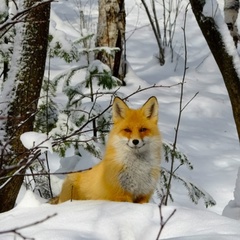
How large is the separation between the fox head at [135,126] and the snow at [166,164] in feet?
2.12

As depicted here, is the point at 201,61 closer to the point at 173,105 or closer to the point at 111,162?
the point at 173,105

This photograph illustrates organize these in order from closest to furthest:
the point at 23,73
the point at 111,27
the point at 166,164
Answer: the point at 23,73, the point at 166,164, the point at 111,27

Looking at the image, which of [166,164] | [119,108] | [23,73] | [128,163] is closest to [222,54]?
[119,108]

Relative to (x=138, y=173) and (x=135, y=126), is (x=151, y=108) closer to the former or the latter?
(x=135, y=126)

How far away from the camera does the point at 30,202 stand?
4078 mm

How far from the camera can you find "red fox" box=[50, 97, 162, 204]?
4.54 metres

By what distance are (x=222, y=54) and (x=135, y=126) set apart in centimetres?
93

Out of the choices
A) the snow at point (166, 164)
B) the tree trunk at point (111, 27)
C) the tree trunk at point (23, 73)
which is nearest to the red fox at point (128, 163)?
the snow at point (166, 164)

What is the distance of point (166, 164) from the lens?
877 cm

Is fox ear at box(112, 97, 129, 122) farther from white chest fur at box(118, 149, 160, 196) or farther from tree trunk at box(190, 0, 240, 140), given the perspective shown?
tree trunk at box(190, 0, 240, 140)

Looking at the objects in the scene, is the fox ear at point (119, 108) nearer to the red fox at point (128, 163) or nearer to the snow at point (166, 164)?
the red fox at point (128, 163)

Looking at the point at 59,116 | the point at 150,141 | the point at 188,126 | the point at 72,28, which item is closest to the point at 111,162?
the point at 150,141

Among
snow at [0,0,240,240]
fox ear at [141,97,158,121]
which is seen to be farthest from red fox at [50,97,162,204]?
snow at [0,0,240,240]

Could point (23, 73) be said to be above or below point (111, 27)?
below
